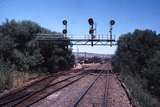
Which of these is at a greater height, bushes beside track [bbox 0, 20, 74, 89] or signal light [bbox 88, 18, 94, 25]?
signal light [bbox 88, 18, 94, 25]

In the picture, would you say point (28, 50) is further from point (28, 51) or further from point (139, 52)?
point (139, 52)

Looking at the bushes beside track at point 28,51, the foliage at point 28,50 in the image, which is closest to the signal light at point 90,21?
the bushes beside track at point 28,51

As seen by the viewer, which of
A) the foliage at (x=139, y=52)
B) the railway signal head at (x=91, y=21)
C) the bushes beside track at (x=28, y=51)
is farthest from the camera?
the railway signal head at (x=91, y=21)

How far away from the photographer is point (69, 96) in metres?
20.9

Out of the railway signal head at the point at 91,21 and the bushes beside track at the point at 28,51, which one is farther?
the railway signal head at the point at 91,21

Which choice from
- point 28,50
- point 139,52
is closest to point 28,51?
point 28,50

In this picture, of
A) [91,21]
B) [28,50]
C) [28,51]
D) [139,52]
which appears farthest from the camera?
[139,52]

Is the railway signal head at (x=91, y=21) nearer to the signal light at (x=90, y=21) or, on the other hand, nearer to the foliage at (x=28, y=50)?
the signal light at (x=90, y=21)

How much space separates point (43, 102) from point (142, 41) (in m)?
46.0

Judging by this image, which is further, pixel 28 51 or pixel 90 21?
pixel 90 21

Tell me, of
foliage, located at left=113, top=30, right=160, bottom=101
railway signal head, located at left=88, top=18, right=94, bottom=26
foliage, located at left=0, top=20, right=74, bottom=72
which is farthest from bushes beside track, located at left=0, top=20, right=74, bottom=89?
foliage, located at left=113, top=30, right=160, bottom=101

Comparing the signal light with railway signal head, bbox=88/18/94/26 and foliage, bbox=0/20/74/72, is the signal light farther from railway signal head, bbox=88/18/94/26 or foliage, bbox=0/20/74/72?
foliage, bbox=0/20/74/72

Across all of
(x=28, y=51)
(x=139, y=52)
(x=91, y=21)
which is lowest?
(x=139, y=52)

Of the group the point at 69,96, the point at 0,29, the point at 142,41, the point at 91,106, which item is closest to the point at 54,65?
the point at 0,29
